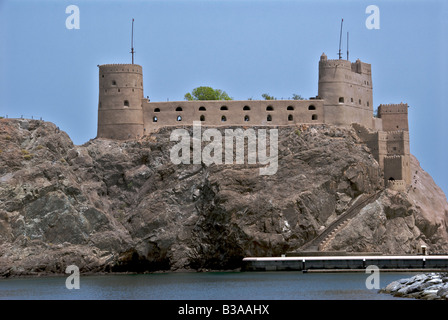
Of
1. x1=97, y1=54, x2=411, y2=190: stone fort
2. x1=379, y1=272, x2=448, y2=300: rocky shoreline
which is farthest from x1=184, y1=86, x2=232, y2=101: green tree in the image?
x1=379, y1=272, x2=448, y2=300: rocky shoreline

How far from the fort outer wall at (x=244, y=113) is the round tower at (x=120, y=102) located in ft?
8.77

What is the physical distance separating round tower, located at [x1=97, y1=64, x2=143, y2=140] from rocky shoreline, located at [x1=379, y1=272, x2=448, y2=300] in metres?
49.4

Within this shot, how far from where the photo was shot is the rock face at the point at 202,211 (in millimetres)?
98438

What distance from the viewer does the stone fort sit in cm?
10844

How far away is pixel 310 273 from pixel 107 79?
35.5 meters

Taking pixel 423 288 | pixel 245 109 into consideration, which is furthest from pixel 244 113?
pixel 423 288

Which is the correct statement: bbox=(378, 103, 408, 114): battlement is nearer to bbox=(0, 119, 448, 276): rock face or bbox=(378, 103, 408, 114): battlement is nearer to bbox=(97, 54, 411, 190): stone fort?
bbox=(97, 54, 411, 190): stone fort

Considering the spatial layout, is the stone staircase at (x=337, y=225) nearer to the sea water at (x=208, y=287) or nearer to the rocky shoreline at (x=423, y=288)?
the sea water at (x=208, y=287)

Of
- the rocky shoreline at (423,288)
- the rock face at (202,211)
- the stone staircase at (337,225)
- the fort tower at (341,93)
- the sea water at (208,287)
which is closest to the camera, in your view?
the rocky shoreline at (423,288)

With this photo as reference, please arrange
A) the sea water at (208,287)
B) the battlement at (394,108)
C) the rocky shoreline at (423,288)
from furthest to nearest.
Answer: the battlement at (394,108), the sea water at (208,287), the rocky shoreline at (423,288)

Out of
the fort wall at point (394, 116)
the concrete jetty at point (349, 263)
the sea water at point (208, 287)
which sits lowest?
the sea water at point (208, 287)

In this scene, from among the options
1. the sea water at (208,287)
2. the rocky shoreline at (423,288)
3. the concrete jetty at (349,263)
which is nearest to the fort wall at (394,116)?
the concrete jetty at (349,263)

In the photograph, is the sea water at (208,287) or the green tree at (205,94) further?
the green tree at (205,94)
